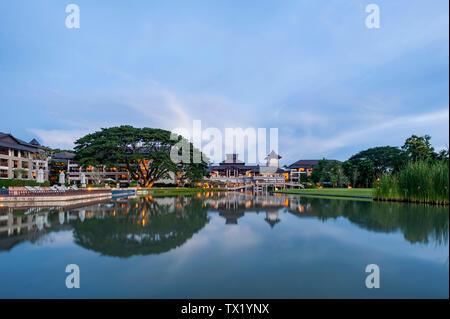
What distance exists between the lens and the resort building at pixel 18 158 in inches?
1489

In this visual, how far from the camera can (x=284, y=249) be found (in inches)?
214

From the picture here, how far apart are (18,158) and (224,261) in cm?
4975

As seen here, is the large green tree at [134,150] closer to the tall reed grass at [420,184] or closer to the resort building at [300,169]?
the tall reed grass at [420,184]

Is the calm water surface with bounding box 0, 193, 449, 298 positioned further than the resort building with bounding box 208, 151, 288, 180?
No

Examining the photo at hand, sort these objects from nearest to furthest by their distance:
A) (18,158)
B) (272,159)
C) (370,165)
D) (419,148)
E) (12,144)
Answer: (419,148)
(12,144)
(18,158)
(370,165)
(272,159)

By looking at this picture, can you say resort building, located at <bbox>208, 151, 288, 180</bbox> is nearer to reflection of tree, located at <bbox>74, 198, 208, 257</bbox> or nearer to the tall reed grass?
the tall reed grass

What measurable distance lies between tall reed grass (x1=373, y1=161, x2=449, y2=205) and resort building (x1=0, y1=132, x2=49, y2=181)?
4507 cm

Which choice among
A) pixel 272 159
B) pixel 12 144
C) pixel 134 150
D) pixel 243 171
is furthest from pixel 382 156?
pixel 12 144

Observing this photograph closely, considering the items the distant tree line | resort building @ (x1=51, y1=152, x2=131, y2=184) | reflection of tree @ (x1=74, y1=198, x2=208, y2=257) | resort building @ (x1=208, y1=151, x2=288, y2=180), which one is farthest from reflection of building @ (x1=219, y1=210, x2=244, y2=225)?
resort building @ (x1=208, y1=151, x2=288, y2=180)

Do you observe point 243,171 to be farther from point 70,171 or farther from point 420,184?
point 420,184

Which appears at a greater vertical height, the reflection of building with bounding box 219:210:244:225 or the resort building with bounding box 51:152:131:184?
the resort building with bounding box 51:152:131:184

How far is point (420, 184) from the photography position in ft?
45.0

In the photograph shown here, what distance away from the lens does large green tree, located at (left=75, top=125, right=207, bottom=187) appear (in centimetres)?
3409
